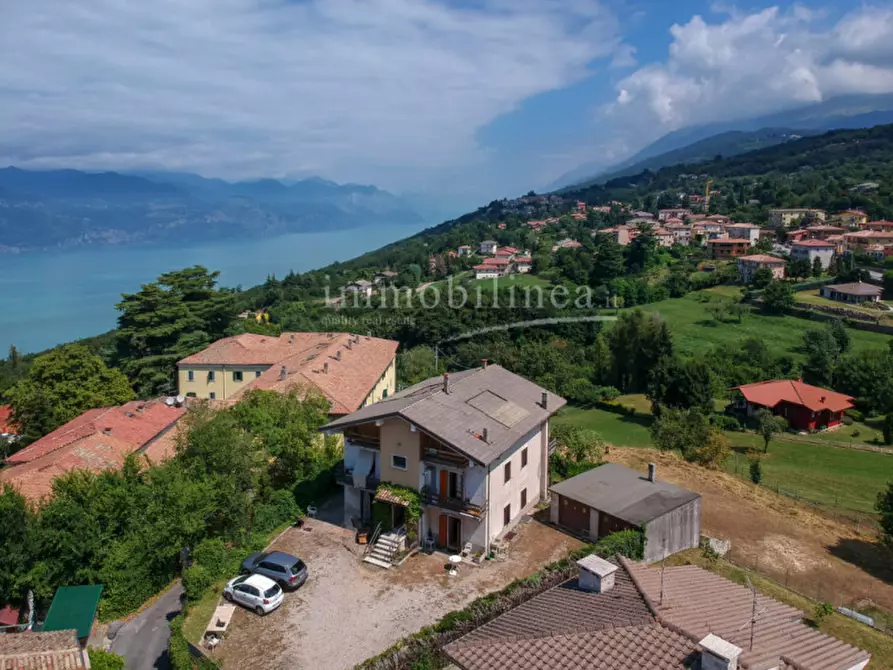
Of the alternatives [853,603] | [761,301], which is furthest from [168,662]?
[761,301]

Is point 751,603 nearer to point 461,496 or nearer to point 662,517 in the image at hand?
point 662,517

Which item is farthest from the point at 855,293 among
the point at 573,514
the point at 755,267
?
the point at 573,514

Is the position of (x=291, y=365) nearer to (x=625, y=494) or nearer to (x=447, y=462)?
(x=447, y=462)

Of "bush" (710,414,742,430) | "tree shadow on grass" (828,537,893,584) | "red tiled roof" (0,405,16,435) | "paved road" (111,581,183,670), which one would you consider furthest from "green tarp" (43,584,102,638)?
"bush" (710,414,742,430)

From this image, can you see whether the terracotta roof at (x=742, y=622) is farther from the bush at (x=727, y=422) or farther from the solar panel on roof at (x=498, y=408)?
the bush at (x=727, y=422)

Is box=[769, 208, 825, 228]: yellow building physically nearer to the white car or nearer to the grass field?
the grass field

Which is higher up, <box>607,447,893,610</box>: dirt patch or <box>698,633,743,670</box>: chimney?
<box>698,633,743,670</box>: chimney

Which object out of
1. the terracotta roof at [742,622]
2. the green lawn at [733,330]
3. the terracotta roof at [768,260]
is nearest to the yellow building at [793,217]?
the terracotta roof at [768,260]
